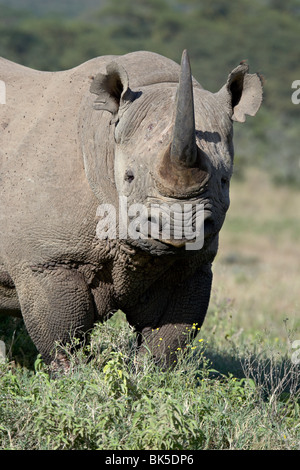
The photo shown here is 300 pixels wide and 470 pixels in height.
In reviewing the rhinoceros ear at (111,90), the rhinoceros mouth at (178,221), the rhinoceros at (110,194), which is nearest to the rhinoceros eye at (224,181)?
the rhinoceros at (110,194)

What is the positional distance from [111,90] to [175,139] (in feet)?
2.37

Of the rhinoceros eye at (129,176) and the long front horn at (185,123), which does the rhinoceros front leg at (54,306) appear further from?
the long front horn at (185,123)

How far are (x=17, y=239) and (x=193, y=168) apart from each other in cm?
126

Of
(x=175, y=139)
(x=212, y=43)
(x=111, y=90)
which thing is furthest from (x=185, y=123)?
(x=212, y=43)

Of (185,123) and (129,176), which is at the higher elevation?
(185,123)

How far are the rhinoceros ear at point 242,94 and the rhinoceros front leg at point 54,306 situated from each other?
1.28 m

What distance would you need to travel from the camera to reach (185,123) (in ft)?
14.1

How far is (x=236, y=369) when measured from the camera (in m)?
6.52

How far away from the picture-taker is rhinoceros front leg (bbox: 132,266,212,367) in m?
5.41

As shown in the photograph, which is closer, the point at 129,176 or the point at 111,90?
the point at 129,176

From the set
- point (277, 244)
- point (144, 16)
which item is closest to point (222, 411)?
point (277, 244)

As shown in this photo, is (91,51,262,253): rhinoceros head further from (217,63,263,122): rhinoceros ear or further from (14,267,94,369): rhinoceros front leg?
(14,267,94,369): rhinoceros front leg

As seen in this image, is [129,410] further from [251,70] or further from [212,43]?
[212,43]

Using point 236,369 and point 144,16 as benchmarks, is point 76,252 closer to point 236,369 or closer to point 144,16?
point 236,369
